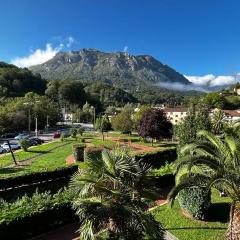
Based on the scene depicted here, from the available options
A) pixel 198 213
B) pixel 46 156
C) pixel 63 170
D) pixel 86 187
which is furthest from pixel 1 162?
pixel 86 187

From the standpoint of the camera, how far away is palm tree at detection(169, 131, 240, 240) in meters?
11.2

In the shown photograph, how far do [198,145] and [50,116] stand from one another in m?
82.0

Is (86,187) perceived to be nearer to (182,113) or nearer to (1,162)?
(1,162)

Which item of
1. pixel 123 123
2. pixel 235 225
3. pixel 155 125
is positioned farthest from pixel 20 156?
pixel 235 225

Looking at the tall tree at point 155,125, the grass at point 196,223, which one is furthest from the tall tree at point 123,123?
the grass at point 196,223

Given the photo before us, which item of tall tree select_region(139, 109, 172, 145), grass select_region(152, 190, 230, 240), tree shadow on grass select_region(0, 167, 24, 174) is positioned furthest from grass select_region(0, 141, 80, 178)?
grass select_region(152, 190, 230, 240)

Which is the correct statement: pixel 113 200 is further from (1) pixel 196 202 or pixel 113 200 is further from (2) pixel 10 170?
(2) pixel 10 170

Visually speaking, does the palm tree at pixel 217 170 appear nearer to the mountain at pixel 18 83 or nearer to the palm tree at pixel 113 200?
the palm tree at pixel 113 200

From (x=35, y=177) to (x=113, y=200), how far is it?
14697 mm

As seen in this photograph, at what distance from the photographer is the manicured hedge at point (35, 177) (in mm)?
21469

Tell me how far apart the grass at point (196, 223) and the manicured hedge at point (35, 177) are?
33.4 ft

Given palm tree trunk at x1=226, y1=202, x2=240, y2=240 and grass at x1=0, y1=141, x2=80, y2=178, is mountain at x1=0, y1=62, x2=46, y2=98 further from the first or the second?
palm tree trunk at x1=226, y1=202, x2=240, y2=240

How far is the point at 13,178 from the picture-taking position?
2169cm

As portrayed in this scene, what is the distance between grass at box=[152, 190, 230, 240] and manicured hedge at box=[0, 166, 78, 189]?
10.2m
